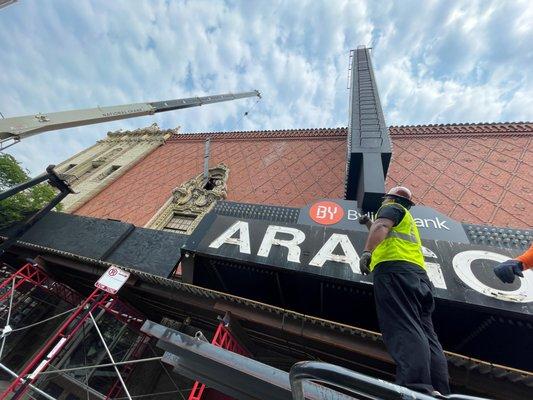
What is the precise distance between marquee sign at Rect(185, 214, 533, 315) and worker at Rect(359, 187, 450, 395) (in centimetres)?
131

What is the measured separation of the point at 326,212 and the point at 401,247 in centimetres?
491

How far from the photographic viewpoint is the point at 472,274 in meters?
4.40

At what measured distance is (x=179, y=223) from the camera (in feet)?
46.0

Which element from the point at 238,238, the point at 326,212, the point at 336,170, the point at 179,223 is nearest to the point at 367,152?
the point at 326,212

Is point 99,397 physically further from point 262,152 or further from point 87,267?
point 262,152

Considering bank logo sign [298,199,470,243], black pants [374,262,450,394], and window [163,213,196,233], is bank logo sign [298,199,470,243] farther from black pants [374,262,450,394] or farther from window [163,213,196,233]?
window [163,213,196,233]

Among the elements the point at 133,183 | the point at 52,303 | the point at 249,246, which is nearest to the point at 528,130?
the point at 249,246

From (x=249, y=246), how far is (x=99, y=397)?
309 inches

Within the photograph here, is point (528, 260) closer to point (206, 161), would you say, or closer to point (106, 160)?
point (206, 161)

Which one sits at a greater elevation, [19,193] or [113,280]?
[19,193]

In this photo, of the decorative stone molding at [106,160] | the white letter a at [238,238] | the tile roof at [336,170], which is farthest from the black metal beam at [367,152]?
the decorative stone molding at [106,160]

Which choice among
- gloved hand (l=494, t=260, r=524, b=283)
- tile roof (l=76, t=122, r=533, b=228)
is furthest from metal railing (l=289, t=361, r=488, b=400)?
tile roof (l=76, t=122, r=533, b=228)

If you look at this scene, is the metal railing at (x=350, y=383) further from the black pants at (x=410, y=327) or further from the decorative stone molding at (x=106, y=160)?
the decorative stone molding at (x=106, y=160)

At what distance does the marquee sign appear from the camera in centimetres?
410
